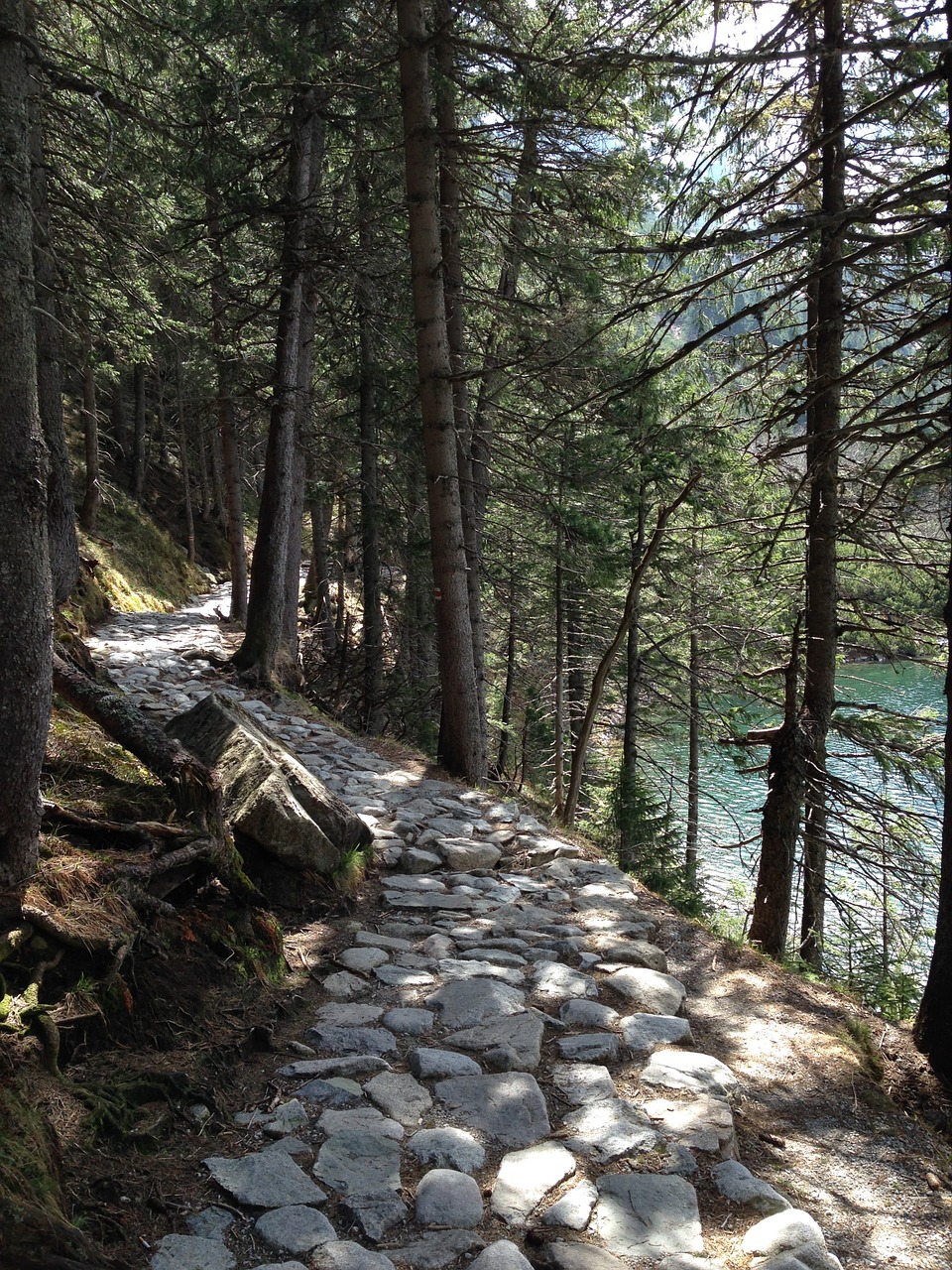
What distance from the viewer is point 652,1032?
13.6 ft

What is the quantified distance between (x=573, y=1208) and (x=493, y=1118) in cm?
56

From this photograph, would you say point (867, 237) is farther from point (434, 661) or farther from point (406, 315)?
point (434, 661)

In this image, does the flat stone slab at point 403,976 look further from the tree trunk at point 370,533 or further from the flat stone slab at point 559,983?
the tree trunk at point 370,533

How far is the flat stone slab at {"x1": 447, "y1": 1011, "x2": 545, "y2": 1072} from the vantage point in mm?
3793

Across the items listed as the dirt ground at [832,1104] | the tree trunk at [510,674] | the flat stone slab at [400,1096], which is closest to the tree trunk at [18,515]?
the flat stone slab at [400,1096]

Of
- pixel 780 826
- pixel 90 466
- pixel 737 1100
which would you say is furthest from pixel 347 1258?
pixel 90 466

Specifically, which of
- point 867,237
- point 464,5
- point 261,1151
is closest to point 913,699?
point 464,5

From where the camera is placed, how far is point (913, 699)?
1003 inches

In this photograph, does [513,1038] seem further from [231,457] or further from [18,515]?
[231,457]

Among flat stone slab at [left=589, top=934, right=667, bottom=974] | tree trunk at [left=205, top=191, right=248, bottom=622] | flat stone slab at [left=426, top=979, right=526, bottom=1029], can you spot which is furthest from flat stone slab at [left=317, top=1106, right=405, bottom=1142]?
tree trunk at [left=205, top=191, right=248, bottom=622]

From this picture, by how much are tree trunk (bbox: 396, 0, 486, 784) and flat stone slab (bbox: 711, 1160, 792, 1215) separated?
6151mm

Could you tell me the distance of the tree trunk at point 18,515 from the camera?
10.7ft

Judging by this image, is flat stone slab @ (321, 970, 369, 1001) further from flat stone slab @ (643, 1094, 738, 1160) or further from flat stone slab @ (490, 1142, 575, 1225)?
flat stone slab @ (643, 1094, 738, 1160)

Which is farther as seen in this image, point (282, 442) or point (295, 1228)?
point (282, 442)
